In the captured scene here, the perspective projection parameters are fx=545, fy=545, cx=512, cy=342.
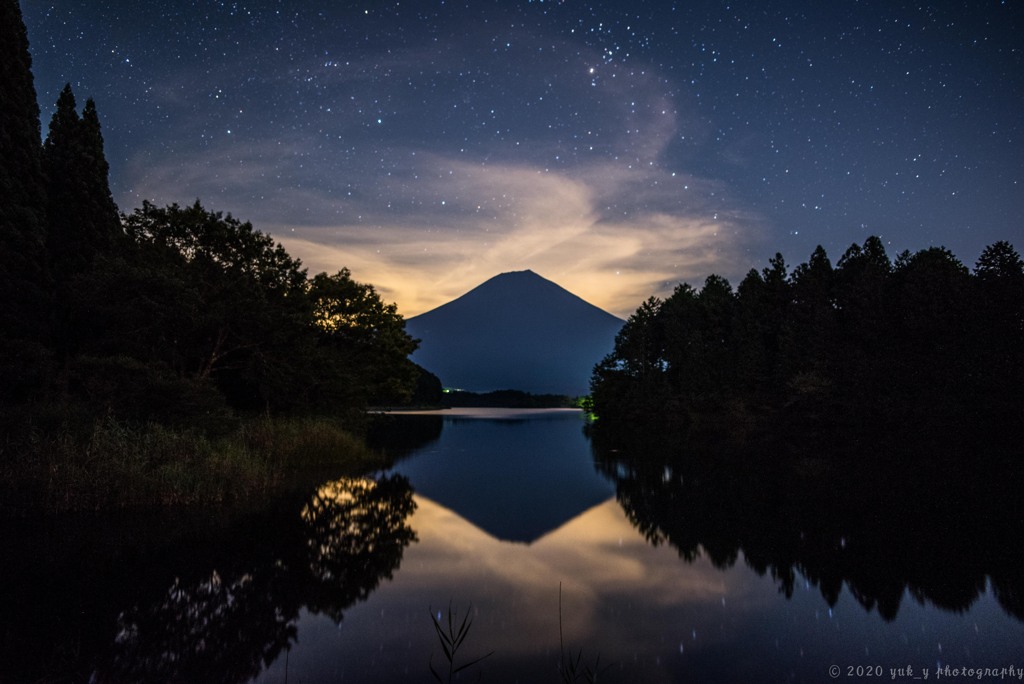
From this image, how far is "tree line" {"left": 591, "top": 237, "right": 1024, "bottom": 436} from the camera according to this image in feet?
104

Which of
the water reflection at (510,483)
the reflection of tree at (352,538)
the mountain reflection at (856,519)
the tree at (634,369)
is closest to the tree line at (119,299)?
the reflection of tree at (352,538)

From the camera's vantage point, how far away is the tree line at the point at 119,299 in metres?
17.7

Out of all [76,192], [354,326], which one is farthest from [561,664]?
[354,326]

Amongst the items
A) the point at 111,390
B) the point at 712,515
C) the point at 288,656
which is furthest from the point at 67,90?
Result: the point at 712,515

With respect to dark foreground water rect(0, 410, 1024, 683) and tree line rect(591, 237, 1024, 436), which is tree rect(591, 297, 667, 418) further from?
dark foreground water rect(0, 410, 1024, 683)

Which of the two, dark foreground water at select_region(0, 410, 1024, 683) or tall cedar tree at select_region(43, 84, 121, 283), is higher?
tall cedar tree at select_region(43, 84, 121, 283)

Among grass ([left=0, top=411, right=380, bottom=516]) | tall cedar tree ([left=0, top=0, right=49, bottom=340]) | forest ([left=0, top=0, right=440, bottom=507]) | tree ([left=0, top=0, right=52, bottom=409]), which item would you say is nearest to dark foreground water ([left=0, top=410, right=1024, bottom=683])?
grass ([left=0, top=411, right=380, bottom=516])

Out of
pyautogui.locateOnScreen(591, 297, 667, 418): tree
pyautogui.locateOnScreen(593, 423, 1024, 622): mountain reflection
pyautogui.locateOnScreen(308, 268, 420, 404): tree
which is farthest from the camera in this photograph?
pyautogui.locateOnScreen(591, 297, 667, 418): tree

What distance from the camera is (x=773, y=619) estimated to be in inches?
303

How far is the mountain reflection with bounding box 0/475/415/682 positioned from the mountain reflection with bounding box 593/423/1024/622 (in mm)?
6937

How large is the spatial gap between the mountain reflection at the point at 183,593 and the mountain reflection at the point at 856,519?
694 centimetres

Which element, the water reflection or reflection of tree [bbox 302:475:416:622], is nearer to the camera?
reflection of tree [bbox 302:475:416:622]

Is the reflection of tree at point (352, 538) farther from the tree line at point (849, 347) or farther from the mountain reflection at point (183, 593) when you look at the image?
the tree line at point (849, 347)

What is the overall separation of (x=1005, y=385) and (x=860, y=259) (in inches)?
824
